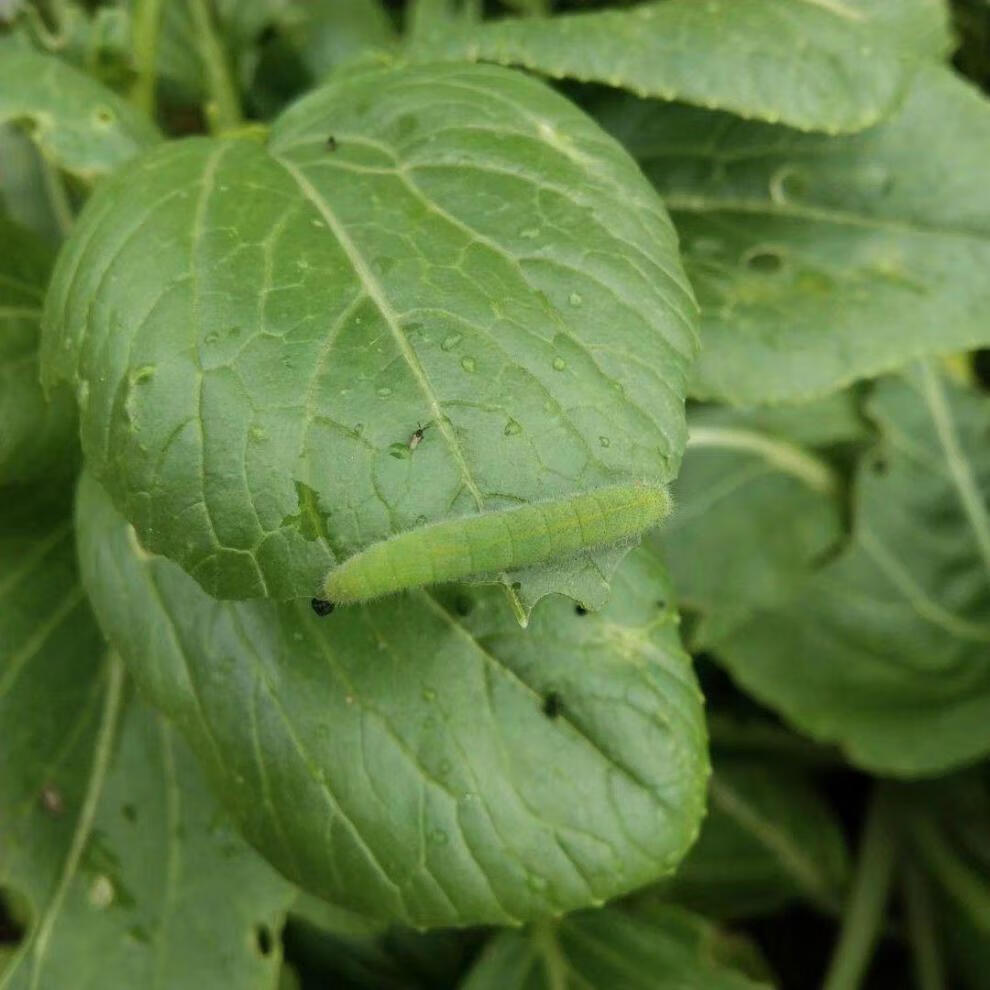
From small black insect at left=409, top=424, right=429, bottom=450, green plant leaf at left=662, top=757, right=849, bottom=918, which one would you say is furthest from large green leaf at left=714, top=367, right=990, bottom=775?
small black insect at left=409, top=424, right=429, bottom=450

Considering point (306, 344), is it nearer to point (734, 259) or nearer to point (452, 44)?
point (452, 44)

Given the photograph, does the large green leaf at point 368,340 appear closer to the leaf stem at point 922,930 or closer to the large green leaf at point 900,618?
the large green leaf at point 900,618

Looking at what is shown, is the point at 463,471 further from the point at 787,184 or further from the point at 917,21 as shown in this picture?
the point at 917,21

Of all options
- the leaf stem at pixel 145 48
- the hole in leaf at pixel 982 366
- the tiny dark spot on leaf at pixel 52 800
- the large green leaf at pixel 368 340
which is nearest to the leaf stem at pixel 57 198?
the leaf stem at pixel 145 48

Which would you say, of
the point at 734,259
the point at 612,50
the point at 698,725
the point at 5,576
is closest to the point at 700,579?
the point at 734,259

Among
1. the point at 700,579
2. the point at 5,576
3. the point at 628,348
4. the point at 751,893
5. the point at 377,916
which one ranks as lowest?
the point at 751,893

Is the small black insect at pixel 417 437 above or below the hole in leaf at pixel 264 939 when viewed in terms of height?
above

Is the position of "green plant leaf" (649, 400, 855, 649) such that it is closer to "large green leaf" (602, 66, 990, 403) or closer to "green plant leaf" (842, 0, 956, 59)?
"large green leaf" (602, 66, 990, 403)
